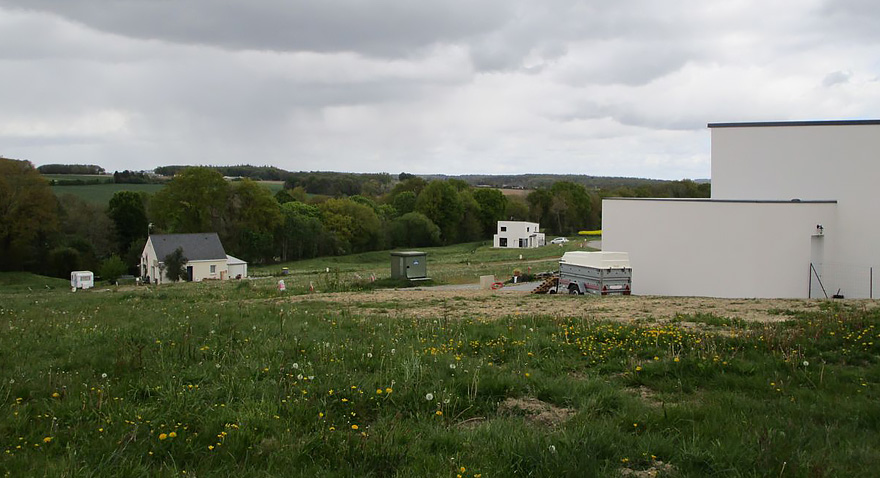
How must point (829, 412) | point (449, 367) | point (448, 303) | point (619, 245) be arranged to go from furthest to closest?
point (619, 245) → point (448, 303) → point (449, 367) → point (829, 412)

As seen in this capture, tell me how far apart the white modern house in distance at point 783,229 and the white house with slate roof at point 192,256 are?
4048 centimetres

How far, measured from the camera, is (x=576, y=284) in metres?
24.3

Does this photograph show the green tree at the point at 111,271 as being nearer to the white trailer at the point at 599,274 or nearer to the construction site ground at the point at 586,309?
the white trailer at the point at 599,274

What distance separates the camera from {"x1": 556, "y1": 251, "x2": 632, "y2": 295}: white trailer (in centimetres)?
2303

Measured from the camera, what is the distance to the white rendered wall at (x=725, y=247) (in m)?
23.4

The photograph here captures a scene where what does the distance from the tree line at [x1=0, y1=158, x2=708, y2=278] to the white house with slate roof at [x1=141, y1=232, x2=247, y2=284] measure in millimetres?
3657

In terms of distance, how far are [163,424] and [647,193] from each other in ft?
393

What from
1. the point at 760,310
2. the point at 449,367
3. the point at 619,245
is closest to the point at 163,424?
the point at 449,367

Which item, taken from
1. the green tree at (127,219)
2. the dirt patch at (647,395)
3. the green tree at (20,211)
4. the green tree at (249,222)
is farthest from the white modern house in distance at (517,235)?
the dirt patch at (647,395)

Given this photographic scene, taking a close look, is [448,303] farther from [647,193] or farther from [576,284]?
[647,193]

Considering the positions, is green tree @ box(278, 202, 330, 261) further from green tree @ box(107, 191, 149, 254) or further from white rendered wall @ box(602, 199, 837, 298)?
white rendered wall @ box(602, 199, 837, 298)

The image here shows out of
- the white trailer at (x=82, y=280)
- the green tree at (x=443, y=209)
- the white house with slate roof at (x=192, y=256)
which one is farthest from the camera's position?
the green tree at (x=443, y=209)

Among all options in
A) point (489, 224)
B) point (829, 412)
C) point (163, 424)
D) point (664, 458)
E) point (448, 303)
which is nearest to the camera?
point (664, 458)

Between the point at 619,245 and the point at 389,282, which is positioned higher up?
the point at 619,245
